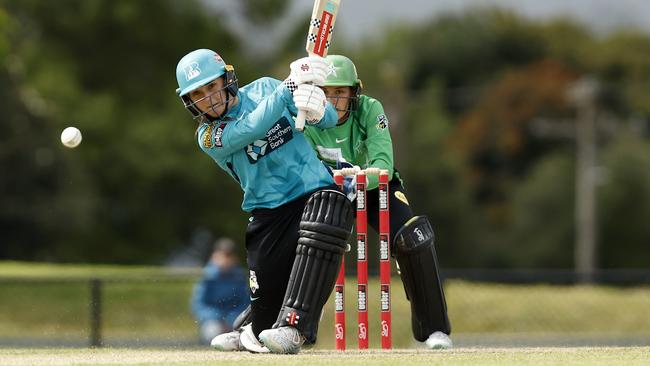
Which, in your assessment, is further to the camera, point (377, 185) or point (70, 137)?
point (377, 185)

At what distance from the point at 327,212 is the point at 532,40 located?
5689cm

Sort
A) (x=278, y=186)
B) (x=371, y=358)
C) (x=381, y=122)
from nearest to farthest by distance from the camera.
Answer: (x=371, y=358) < (x=278, y=186) < (x=381, y=122)

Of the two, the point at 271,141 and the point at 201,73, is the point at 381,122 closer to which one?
the point at 271,141

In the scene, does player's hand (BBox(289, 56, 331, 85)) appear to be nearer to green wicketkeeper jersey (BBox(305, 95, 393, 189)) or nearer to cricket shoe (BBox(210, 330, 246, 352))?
green wicketkeeper jersey (BBox(305, 95, 393, 189))

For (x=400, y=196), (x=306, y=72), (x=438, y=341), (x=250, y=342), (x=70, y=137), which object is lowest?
(x=438, y=341)

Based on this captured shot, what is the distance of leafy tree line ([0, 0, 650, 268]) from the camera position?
39438 millimetres

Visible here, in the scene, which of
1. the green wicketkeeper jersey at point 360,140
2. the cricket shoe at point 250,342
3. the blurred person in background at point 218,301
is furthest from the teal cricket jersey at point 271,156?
the blurred person in background at point 218,301

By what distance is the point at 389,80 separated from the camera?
42500 mm

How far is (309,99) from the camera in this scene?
22.7 ft

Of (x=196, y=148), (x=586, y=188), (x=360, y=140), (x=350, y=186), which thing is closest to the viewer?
(x=350, y=186)

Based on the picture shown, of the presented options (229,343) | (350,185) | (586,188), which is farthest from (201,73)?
(586,188)

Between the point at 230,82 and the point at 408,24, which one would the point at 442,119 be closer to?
the point at 408,24

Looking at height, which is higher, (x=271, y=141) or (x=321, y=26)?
(x=321, y=26)

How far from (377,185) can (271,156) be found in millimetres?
850
